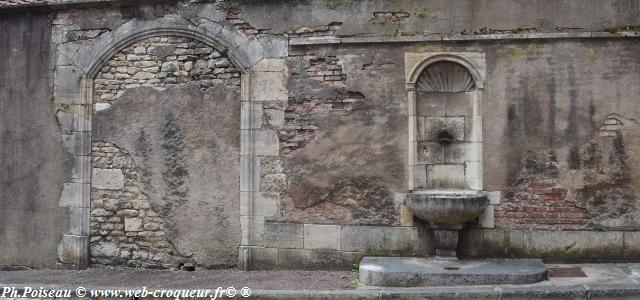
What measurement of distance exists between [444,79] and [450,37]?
0.50 m

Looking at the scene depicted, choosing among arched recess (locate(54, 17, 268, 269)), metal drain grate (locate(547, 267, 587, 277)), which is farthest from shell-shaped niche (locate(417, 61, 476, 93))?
arched recess (locate(54, 17, 268, 269))

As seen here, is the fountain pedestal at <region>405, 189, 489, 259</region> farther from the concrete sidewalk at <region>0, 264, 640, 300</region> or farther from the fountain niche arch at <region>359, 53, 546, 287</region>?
the concrete sidewalk at <region>0, 264, 640, 300</region>

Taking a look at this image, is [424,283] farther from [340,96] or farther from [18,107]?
[18,107]

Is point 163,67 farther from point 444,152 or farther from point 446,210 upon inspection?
point 446,210

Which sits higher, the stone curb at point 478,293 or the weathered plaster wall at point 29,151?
the weathered plaster wall at point 29,151

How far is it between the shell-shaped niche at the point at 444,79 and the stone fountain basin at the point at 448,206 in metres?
1.25

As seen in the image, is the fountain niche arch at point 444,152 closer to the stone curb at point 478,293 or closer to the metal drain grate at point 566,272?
the metal drain grate at point 566,272

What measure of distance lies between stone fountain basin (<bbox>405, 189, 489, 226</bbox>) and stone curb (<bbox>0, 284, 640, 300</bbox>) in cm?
94

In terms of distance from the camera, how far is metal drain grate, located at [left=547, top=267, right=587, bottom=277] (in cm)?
593

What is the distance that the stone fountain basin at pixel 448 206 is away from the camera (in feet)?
20.4

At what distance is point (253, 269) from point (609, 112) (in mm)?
4525

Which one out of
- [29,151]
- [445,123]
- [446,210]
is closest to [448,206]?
[446,210]

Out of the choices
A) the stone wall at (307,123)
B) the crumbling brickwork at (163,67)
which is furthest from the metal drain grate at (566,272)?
the crumbling brickwork at (163,67)

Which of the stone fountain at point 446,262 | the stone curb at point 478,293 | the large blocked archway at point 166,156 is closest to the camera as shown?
the stone curb at point 478,293
